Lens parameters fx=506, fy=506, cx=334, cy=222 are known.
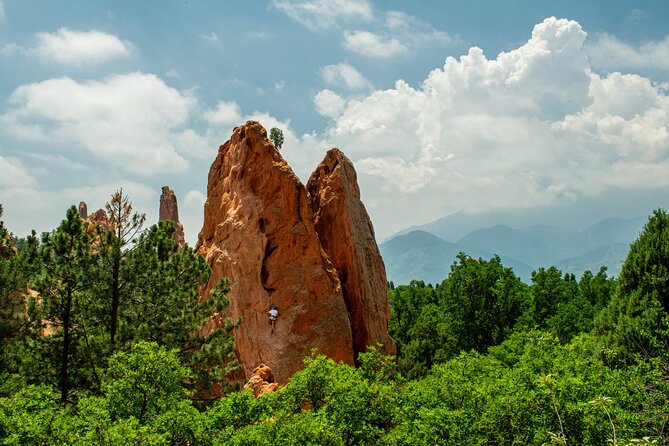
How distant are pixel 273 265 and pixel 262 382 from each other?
255 inches

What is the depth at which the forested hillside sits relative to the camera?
12102mm

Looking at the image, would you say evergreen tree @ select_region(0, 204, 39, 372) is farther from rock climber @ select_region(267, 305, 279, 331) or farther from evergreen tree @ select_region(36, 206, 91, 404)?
rock climber @ select_region(267, 305, 279, 331)

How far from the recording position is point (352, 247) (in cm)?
2916

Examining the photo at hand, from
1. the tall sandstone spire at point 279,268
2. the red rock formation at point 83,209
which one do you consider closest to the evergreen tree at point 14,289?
the tall sandstone spire at point 279,268

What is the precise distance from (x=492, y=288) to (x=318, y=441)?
3136 centimetres

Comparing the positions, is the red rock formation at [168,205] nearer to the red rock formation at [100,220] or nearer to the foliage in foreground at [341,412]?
the red rock formation at [100,220]

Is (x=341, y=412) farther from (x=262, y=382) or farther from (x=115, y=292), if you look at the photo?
(x=115, y=292)

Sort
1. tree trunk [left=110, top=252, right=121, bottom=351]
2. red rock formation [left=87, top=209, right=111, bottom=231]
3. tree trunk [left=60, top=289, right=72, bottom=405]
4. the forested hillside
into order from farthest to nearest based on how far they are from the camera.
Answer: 1. red rock formation [left=87, top=209, right=111, bottom=231]
2. tree trunk [left=110, top=252, right=121, bottom=351]
3. tree trunk [left=60, top=289, right=72, bottom=405]
4. the forested hillside

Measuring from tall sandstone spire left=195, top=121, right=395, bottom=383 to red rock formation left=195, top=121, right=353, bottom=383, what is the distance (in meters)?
0.05

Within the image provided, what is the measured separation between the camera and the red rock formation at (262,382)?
2219cm

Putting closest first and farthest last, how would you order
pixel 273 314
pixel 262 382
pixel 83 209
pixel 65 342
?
pixel 65 342, pixel 262 382, pixel 273 314, pixel 83 209

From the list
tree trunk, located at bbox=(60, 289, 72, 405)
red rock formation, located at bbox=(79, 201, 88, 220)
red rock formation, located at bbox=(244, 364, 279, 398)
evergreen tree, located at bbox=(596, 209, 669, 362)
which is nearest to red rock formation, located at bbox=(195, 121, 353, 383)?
red rock formation, located at bbox=(244, 364, 279, 398)

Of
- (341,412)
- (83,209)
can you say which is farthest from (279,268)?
(83,209)

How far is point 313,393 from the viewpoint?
15.2 m
